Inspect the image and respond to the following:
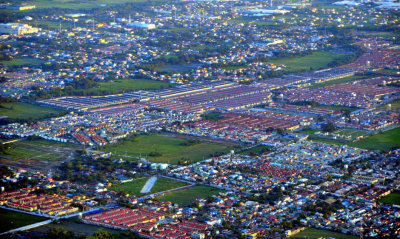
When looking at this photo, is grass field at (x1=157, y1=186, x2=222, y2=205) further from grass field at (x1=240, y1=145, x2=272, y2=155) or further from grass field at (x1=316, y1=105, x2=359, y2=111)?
grass field at (x1=316, y1=105, x2=359, y2=111)

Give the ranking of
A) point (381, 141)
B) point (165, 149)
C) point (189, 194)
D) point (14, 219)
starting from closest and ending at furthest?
point (14, 219)
point (189, 194)
point (165, 149)
point (381, 141)

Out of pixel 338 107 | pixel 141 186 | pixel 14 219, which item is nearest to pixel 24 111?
pixel 141 186

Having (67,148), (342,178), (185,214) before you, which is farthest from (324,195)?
(67,148)

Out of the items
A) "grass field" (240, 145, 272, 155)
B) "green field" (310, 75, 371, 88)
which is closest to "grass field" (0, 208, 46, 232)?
"grass field" (240, 145, 272, 155)

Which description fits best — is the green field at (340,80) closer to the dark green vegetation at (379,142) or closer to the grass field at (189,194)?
the dark green vegetation at (379,142)

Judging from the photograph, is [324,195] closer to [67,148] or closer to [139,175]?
[139,175]

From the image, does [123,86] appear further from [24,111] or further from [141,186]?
[141,186]
